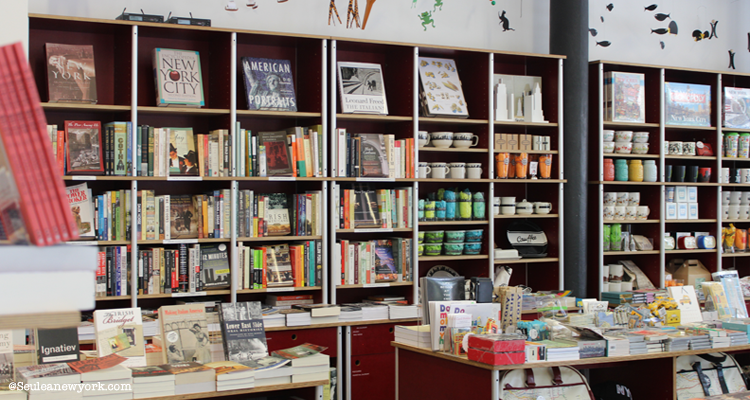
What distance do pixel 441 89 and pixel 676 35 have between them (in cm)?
289

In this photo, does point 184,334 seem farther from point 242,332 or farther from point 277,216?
point 277,216

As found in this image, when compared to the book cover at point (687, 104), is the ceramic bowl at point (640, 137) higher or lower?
lower

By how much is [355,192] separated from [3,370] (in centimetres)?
280

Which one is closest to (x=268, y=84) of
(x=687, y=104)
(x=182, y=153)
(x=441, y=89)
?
(x=182, y=153)

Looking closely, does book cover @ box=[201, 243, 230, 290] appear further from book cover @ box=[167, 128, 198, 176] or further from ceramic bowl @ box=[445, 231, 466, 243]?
ceramic bowl @ box=[445, 231, 466, 243]

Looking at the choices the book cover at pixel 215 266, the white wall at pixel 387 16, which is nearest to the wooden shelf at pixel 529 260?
the white wall at pixel 387 16

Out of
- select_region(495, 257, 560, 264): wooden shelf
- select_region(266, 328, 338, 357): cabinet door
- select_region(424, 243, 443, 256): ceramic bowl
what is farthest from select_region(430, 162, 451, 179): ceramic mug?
select_region(266, 328, 338, 357): cabinet door

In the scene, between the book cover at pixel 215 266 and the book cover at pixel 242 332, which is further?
the book cover at pixel 215 266

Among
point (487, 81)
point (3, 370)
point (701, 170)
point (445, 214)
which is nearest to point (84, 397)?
point (3, 370)

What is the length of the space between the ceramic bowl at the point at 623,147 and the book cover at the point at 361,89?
213cm

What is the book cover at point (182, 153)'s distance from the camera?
4.52 metres

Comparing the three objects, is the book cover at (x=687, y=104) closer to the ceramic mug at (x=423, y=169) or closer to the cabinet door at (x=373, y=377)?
the ceramic mug at (x=423, y=169)

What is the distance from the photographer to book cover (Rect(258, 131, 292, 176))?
476cm

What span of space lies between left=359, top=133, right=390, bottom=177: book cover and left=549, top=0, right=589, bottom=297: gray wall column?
160 cm
